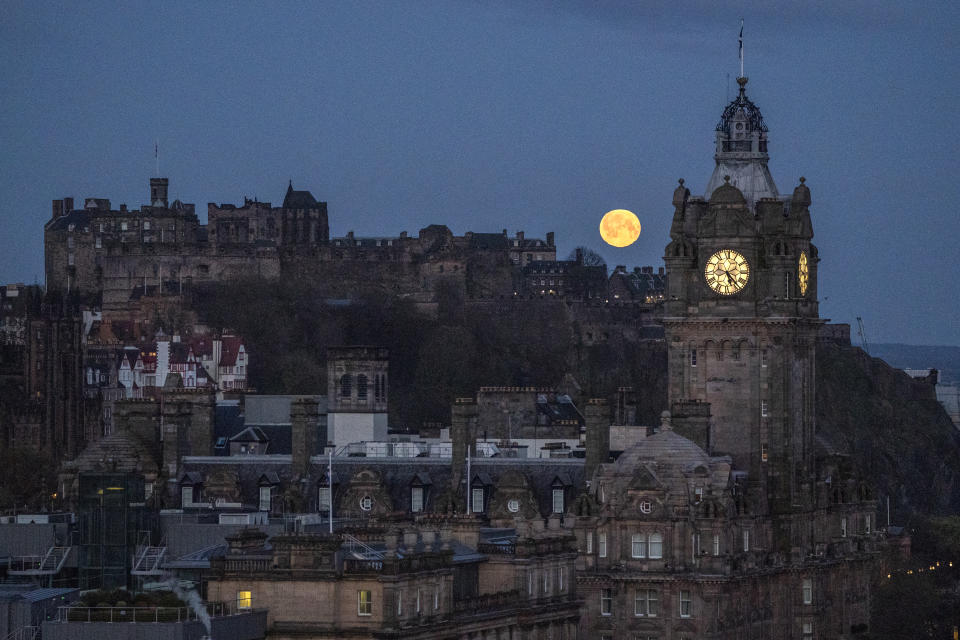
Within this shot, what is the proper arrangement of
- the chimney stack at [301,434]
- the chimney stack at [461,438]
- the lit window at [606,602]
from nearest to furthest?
the lit window at [606,602] → the chimney stack at [461,438] → the chimney stack at [301,434]

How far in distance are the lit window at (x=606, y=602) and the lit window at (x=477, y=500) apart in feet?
23.6

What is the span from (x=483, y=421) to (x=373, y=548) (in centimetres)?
5957

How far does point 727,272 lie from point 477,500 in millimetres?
14623

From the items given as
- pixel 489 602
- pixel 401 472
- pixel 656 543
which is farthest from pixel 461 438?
pixel 489 602

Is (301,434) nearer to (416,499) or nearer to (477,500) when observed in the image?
(416,499)

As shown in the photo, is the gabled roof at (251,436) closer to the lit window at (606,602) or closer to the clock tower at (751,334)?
the clock tower at (751,334)

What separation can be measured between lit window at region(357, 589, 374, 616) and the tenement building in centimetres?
3065

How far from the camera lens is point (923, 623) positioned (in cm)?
14550

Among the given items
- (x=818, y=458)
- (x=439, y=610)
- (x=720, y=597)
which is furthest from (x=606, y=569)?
(x=439, y=610)

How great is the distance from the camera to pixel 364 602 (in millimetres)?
98062

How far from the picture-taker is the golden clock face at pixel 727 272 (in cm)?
13962

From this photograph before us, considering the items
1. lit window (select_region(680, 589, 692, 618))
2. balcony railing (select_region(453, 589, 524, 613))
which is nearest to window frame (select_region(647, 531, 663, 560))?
lit window (select_region(680, 589, 692, 618))

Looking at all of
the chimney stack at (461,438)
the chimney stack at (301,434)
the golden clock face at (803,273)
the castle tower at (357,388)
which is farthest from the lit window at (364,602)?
the castle tower at (357,388)

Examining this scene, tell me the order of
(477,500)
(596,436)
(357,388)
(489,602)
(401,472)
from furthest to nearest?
(357,388)
(401,472)
(596,436)
(477,500)
(489,602)
